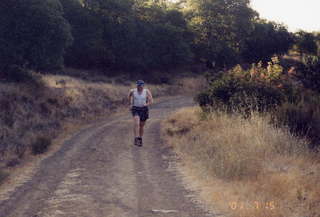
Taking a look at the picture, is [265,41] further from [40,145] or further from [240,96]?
[40,145]

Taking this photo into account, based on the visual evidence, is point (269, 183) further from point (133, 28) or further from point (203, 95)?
Answer: point (133, 28)

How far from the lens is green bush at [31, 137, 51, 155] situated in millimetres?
13625

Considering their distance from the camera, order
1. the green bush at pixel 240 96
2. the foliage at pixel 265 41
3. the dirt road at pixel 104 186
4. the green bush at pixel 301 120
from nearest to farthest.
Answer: the dirt road at pixel 104 186 → the green bush at pixel 301 120 → the green bush at pixel 240 96 → the foliage at pixel 265 41

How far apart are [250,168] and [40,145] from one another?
25.8ft

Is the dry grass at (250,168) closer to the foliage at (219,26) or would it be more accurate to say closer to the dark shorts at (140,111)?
the dark shorts at (140,111)

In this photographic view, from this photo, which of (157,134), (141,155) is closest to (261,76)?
(157,134)

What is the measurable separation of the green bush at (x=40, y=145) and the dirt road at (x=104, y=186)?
629mm

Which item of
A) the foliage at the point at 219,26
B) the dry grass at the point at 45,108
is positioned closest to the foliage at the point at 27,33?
the dry grass at the point at 45,108

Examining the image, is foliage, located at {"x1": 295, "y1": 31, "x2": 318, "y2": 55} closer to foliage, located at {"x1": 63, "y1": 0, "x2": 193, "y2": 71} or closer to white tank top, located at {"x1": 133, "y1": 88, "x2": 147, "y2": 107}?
foliage, located at {"x1": 63, "y1": 0, "x2": 193, "y2": 71}

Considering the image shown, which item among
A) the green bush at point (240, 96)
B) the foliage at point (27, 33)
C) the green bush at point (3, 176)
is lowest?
the green bush at point (3, 176)

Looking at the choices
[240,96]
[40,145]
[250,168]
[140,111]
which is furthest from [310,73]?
[40,145]

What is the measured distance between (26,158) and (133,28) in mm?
28280

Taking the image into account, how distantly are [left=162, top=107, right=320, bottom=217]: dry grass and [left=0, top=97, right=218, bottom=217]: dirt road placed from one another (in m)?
0.59

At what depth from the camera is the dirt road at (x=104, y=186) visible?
24.2ft
